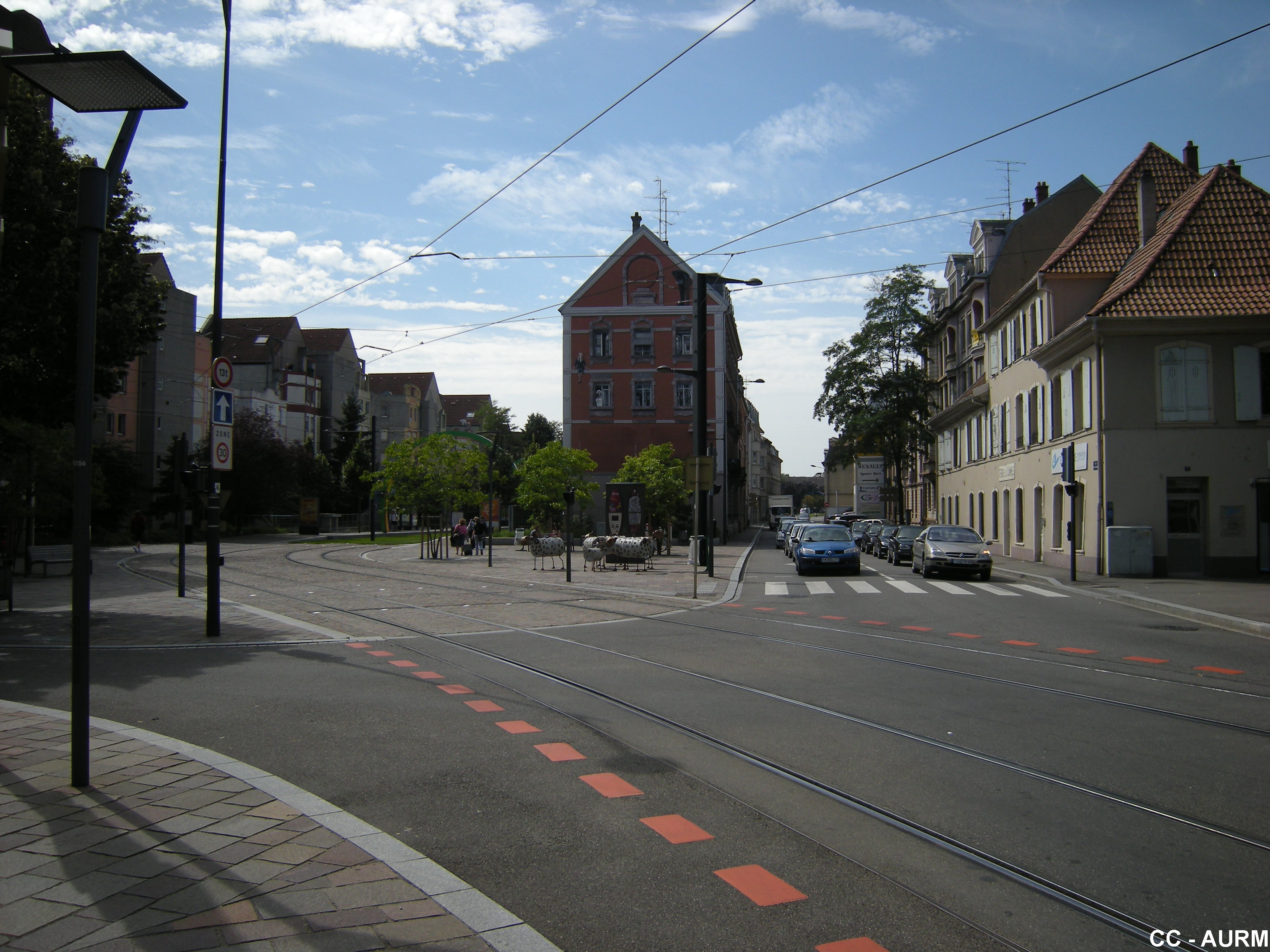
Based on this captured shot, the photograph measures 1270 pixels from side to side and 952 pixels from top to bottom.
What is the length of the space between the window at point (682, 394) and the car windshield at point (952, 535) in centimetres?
3026

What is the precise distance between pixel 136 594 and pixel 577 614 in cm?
1096

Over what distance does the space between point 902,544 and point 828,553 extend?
680 cm

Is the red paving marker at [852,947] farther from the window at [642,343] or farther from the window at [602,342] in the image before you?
the window at [602,342]

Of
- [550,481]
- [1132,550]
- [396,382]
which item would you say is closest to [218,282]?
[1132,550]

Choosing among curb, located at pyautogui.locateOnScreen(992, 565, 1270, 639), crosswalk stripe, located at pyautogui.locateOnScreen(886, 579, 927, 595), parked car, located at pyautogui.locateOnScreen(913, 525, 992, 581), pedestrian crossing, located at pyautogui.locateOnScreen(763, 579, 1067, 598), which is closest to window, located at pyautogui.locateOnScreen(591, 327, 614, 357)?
parked car, located at pyautogui.locateOnScreen(913, 525, 992, 581)

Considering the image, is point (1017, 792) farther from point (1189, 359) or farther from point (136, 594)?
point (1189, 359)

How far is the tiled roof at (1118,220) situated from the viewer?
2964 centimetres

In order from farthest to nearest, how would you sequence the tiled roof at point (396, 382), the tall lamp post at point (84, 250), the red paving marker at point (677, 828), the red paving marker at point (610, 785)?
the tiled roof at point (396, 382) < the red paving marker at point (610, 785) < the tall lamp post at point (84, 250) < the red paving marker at point (677, 828)

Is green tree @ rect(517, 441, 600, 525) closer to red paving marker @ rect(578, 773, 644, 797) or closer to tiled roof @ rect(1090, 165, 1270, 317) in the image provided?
tiled roof @ rect(1090, 165, 1270, 317)

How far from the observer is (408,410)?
10288 centimetres

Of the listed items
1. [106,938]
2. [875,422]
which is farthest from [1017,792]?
[875,422]

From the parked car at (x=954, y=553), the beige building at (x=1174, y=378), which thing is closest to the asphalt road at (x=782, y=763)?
the parked car at (x=954, y=553)

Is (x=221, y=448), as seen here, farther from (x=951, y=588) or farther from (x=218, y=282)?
(x=951, y=588)

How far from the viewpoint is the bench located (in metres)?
26.4
